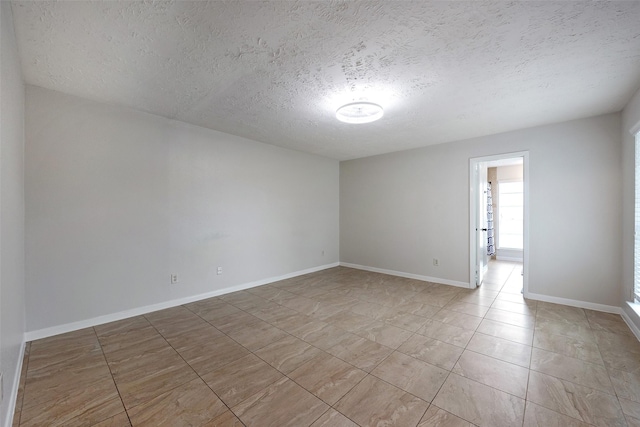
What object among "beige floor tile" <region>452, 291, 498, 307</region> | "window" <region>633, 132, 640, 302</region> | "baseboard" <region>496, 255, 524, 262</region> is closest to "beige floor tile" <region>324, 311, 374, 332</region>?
"beige floor tile" <region>452, 291, 498, 307</region>

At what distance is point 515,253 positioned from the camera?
22.1ft

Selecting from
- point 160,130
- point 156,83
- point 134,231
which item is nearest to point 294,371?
point 134,231

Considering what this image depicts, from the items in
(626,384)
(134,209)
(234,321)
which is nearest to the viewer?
(626,384)

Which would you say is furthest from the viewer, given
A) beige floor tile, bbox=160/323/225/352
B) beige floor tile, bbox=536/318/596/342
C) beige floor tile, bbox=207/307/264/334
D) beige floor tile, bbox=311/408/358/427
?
beige floor tile, bbox=207/307/264/334

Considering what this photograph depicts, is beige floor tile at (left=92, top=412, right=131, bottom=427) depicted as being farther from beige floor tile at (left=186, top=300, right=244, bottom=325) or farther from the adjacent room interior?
beige floor tile at (left=186, top=300, right=244, bottom=325)

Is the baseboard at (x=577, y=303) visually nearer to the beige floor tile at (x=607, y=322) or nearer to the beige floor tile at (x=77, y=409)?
the beige floor tile at (x=607, y=322)

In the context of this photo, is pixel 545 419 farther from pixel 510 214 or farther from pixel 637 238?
pixel 510 214

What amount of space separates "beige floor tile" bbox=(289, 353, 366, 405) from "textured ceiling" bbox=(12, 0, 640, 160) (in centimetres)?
254

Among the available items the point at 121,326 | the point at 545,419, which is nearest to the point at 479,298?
the point at 545,419

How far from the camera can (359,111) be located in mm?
2814

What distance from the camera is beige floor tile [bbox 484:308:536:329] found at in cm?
292

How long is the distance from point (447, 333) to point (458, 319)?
18.4 inches

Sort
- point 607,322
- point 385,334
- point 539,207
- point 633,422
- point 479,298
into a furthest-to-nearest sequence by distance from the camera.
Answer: point 479,298 → point 539,207 → point 607,322 → point 385,334 → point 633,422

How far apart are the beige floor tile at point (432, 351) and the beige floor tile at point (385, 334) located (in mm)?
77
